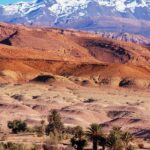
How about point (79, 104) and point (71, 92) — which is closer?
point (79, 104)

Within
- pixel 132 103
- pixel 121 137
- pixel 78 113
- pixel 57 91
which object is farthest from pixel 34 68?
pixel 121 137

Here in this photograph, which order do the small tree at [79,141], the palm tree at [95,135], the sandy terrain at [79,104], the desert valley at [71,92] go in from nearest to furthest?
the small tree at [79,141], the palm tree at [95,135], the desert valley at [71,92], the sandy terrain at [79,104]

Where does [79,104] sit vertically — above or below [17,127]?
below

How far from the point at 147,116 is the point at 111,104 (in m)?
14.9

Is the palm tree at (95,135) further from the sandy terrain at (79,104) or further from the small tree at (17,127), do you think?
the sandy terrain at (79,104)

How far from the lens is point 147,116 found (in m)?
99.4

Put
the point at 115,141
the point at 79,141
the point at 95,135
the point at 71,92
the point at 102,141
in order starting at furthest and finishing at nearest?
the point at 71,92
the point at 95,135
the point at 79,141
the point at 102,141
the point at 115,141

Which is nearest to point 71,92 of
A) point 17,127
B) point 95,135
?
point 17,127

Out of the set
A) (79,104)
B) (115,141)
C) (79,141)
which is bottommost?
(79,104)

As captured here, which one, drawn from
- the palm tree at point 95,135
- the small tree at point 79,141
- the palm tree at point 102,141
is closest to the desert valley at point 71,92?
the small tree at point 79,141

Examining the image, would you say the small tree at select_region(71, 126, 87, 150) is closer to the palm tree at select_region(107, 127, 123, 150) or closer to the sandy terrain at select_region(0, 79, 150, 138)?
the palm tree at select_region(107, 127, 123, 150)

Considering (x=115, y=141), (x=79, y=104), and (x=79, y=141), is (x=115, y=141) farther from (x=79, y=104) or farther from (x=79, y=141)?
(x=79, y=104)

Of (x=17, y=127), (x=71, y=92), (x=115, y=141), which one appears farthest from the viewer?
(x=71, y=92)

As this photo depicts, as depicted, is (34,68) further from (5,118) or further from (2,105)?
(5,118)
